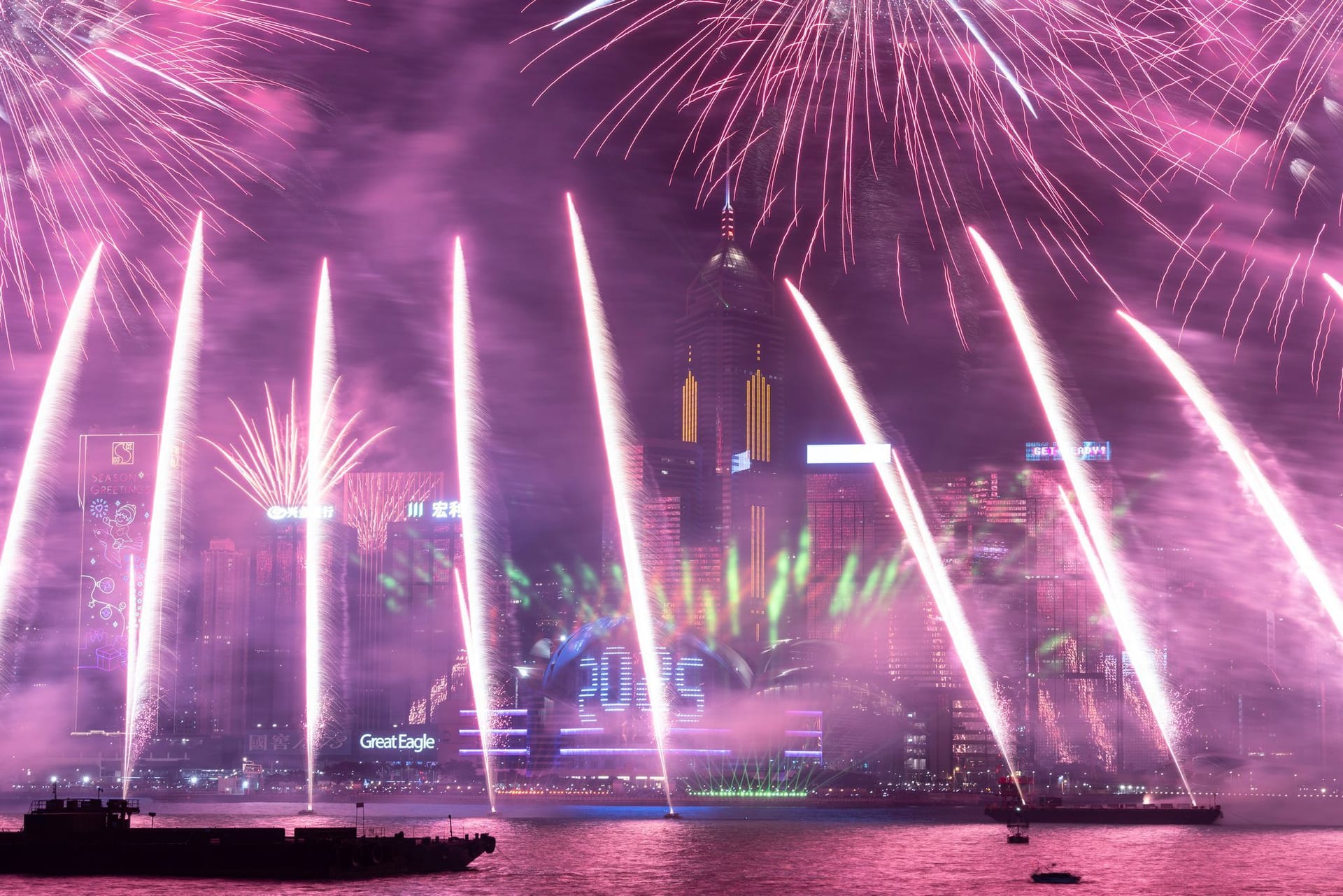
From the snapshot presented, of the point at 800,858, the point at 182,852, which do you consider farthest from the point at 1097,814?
the point at 182,852

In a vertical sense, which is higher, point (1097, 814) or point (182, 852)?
point (182, 852)

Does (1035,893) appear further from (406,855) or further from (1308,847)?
(1308,847)

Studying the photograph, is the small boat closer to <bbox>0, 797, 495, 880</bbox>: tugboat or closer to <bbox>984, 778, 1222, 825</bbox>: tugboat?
<bbox>0, 797, 495, 880</bbox>: tugboat

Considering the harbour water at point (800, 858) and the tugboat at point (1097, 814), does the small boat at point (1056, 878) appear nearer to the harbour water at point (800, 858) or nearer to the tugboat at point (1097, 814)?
the harbour water at point (800, 858)

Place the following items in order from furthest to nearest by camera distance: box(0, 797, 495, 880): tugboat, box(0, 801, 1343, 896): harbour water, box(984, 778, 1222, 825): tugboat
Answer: box(984, 778, 1222, 825): tugboat < box(0, 797, 495, 880): tugboat < box(0, 801, 1343, 896): harbour water

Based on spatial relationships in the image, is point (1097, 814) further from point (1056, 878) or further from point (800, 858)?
point (1056, 878)

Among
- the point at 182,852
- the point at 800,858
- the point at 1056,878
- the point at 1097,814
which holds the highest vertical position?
the point at 182,852

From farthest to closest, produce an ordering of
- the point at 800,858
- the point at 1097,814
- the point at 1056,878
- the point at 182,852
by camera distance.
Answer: the point at 1097,814
the point at 800,858
the point at 182,852
the point at 1056,878

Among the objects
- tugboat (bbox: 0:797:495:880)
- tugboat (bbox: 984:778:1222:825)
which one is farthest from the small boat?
tugboat (bbox: 984:778:1222:825)

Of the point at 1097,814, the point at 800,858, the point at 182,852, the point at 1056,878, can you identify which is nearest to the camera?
the point at 1056,878
